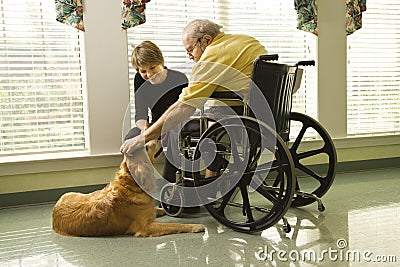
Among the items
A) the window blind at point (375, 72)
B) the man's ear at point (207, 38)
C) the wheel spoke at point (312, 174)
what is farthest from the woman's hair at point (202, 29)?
the window blind at point (375, 72)

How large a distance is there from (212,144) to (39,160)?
137 centimetres

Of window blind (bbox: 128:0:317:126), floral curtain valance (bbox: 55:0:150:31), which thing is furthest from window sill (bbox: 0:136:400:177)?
floral curtain valance (bbox: 55:0:150:31)

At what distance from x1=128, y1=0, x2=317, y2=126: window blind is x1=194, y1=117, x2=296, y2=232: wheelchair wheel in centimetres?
129

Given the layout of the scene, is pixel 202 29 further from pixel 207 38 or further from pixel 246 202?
pixel 246 202

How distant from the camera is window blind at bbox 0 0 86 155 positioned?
321cm

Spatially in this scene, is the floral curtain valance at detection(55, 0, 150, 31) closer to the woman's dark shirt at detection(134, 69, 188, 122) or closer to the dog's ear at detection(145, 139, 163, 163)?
the woman's dark shirt at detection(134, 69, 188, 122)

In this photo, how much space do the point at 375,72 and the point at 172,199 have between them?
8.52ft

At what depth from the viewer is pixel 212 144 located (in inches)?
99.1

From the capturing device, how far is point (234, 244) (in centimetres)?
233

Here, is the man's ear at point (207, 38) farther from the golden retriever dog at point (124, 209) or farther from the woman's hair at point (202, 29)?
the golden retriever dog at point (124, 209)

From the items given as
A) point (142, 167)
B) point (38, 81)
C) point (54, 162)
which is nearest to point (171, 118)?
point (142, 167)

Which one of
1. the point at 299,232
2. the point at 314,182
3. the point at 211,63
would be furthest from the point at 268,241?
the point at 314,182

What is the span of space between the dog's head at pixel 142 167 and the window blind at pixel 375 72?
2.43 metres

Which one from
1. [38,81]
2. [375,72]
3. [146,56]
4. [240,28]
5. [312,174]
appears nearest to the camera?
[146,56]
